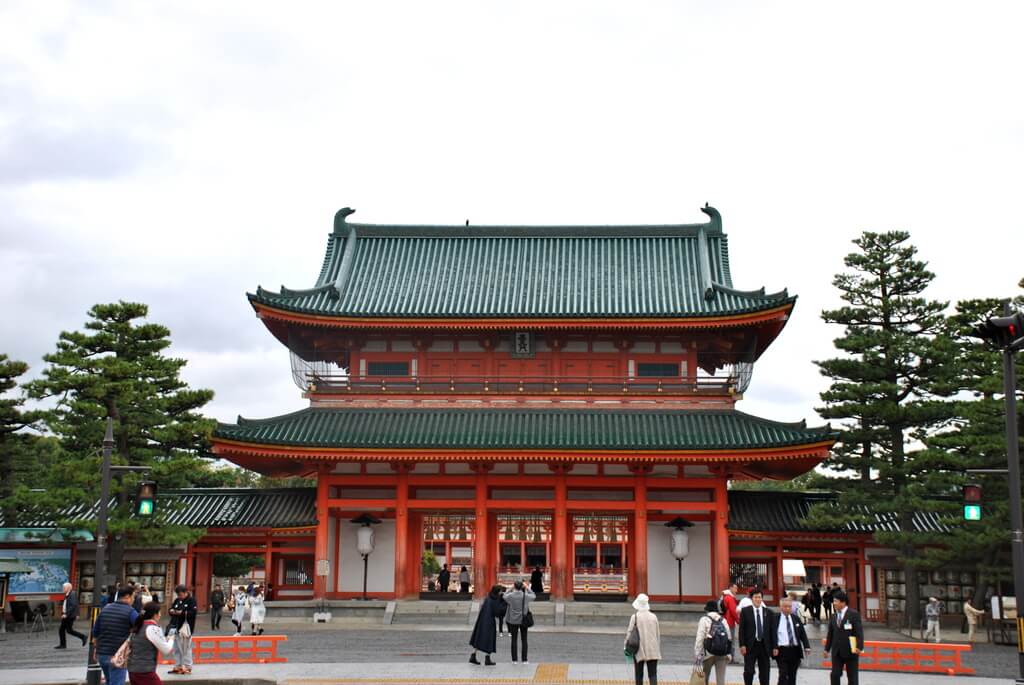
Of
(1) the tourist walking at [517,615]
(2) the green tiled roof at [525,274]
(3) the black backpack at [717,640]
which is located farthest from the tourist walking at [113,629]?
(2) the green tiled roof at [525,274]

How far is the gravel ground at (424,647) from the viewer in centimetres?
2523

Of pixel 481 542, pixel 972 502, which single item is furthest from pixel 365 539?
pixel 972 502

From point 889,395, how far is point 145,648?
2795 cm

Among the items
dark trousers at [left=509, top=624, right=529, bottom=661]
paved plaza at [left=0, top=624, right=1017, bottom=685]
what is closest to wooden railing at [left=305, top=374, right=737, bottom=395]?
paved plaza at [left=0, top=624, right=1017, bottom=685]

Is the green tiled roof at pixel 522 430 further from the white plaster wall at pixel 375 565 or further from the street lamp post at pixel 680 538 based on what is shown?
the white plaster wall at pixel 375 565

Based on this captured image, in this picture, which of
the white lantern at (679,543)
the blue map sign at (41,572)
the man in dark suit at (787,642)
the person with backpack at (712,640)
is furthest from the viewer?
the blue map sign at (41,572)

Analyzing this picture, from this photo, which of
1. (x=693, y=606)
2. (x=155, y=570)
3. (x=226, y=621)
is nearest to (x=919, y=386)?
(x=693, y=606)

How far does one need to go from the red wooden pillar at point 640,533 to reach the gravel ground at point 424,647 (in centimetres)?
390

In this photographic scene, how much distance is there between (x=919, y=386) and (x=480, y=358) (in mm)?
16435

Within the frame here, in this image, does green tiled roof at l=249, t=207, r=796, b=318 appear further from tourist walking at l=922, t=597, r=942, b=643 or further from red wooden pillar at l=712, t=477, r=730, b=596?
tourist walking at l=922, t=597, r=942, b=643

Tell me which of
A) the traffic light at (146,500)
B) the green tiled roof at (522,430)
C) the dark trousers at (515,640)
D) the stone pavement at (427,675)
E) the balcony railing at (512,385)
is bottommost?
the stone pavement at (427,675)

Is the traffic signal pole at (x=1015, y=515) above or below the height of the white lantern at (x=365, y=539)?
above

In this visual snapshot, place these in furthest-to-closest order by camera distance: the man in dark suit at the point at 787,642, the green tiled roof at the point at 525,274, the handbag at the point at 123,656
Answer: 1. the green tiled roof at the point at 525,274
2. the man in dark suit at the point at 787,642
3. the handbag at the point at 123,656

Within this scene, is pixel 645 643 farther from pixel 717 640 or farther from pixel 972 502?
pixel 972 502
